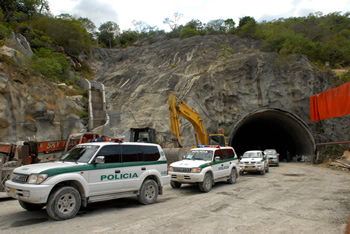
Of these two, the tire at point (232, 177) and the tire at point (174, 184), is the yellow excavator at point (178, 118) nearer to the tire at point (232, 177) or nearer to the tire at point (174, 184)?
the tire at point (232, 177)

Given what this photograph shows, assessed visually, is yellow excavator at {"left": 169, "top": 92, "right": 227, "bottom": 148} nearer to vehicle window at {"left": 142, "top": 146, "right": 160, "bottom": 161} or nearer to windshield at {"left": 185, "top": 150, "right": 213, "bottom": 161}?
windshield at {"left": 185, "top": 150, "right": 213, "bottom": 161}

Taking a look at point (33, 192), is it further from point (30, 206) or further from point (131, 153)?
point (131, 153)

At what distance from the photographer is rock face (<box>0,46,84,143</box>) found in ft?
62.4

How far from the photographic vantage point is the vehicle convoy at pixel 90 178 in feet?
20.0

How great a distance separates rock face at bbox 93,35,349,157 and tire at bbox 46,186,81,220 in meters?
18.7

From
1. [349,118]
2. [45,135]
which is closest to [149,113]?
[45,135]

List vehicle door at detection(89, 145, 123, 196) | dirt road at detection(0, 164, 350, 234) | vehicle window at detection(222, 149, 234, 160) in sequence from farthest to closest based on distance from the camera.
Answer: vehicle window at detection(222, 149, 234, 160)
vehicle door at detection(89, 145, 123, 196)
dirt road at detection(0, 164, 350, 234)

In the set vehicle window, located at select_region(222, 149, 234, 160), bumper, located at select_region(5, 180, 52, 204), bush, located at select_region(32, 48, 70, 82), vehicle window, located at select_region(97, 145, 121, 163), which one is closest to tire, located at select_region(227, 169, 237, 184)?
vehicle window, located at select_region(222, 149, 234, 160)

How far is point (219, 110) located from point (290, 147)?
14.4m

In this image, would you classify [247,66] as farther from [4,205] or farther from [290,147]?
[4,205]

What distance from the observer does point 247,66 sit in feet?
103

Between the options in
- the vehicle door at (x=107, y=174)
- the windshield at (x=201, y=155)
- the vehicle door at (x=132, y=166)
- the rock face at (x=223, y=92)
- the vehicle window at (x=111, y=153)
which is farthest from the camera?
the rock face at (x=223, y=92)

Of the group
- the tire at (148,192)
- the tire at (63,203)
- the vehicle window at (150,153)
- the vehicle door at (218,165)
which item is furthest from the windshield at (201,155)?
the tire at (63,203)

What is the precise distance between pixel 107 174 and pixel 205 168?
16.2ft
